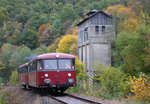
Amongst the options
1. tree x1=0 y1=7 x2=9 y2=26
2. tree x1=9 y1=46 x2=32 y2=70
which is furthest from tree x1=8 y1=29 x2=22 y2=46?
tree x1=9 y1=46 x2=32 y2=70

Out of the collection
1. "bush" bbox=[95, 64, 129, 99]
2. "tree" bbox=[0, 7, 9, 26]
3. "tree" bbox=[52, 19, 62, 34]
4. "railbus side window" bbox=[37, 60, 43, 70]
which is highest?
"tree" bbox=[0, 7, 9, 26]

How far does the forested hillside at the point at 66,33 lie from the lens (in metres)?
39.9

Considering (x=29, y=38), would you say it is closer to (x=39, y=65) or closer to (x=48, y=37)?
(x=48, y=37)

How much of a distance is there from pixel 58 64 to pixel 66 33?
78149mm

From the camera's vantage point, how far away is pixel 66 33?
97.5 m

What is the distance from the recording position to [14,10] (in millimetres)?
143125

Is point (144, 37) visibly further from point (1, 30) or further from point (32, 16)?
point (32, 16)

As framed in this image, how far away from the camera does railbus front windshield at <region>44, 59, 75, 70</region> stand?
19.6m

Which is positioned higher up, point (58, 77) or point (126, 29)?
point (126, 29)

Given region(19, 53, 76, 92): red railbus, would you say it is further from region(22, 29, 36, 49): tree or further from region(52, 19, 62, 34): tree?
region(22, 29, 36, 49): tree

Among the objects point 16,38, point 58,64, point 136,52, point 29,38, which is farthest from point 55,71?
point 29,38

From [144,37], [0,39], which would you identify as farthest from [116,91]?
[0,39]

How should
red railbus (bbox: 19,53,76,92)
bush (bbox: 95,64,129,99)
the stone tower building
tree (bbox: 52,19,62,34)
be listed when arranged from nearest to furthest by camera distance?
bush (bbox: 95,64,129,99) → red railbus (bbox: 19,53,76,92) → the stone tower building → tree (bbox: 52,19,62,34)

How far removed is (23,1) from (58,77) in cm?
13080
